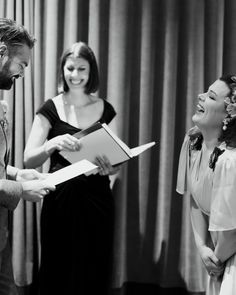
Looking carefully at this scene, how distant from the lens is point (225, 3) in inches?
110

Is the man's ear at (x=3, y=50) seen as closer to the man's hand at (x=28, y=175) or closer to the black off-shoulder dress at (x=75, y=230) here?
the man's hand at (x=28, y=175)

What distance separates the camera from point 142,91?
9.38ft

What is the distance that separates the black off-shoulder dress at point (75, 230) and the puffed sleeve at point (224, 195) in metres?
0.96

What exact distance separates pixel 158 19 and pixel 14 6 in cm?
88

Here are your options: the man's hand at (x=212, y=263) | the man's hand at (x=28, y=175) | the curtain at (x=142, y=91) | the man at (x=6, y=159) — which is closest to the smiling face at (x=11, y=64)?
the man at (x=6, y=159)

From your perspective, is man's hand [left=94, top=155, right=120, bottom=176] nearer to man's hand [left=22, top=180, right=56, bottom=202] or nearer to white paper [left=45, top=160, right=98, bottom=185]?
white paper [left=45, top=160, right=98, bottom=185]

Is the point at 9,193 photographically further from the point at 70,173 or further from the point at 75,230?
the point at 75,230

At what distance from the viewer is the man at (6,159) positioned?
1594 millimetres

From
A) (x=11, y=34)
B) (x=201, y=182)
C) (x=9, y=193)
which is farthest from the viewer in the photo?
(x=201, y=182)

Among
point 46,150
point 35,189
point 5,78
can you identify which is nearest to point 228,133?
point 35,189

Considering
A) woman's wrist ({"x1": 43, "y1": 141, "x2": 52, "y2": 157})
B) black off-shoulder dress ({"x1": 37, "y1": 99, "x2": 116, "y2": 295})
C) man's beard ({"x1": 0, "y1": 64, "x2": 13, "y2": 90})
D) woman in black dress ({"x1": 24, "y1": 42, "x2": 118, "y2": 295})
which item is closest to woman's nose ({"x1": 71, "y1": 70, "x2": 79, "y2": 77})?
woman in black dress ({"x1": 24, "y1": 42, "x2": 118, "y2": 295})

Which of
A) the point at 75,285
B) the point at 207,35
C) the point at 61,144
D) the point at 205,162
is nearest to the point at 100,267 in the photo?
the point at 75,285

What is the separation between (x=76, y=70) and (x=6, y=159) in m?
0.91

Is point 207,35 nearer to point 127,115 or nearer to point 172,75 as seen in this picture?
point 172,75
